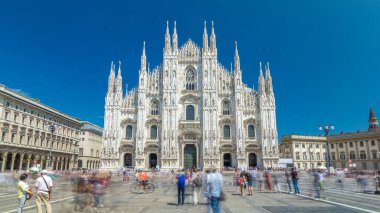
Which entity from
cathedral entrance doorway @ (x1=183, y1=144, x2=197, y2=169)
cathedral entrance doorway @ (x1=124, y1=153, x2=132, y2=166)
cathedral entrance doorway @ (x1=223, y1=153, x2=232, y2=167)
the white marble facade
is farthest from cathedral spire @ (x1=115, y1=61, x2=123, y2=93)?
cathedral entrance doorway @ (x1=223, y1=153, x2=232, y2=167)

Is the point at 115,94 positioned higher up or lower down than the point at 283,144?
higher up

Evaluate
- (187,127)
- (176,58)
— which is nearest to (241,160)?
(187,127)

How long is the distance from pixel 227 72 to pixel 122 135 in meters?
21.6

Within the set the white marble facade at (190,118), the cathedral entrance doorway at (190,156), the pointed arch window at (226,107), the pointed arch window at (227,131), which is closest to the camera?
the white marble facade at (190,118)

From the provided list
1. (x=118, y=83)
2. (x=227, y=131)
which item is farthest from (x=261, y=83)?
(x=118, y=83)

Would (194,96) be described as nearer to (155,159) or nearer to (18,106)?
(155,159)

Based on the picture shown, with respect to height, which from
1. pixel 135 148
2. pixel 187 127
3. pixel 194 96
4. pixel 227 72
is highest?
pixel 227 72

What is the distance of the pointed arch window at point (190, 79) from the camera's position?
5152cm

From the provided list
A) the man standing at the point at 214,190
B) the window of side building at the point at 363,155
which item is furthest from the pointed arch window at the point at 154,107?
the window of side building at the point at 363,155

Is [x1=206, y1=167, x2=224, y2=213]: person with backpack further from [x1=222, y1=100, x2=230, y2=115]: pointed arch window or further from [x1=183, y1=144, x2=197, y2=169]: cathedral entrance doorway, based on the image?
[x1=222, y1=100, x2=230, y2=115]: pointed arch window

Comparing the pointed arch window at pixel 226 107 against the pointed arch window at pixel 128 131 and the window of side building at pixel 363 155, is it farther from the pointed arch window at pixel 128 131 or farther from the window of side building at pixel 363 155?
the window of side building at pixel 363 155

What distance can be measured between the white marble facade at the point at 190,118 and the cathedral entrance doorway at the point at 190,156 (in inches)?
6.6

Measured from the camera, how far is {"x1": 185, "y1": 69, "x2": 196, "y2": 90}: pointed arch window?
5152 cm

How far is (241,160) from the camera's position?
1848 inches
